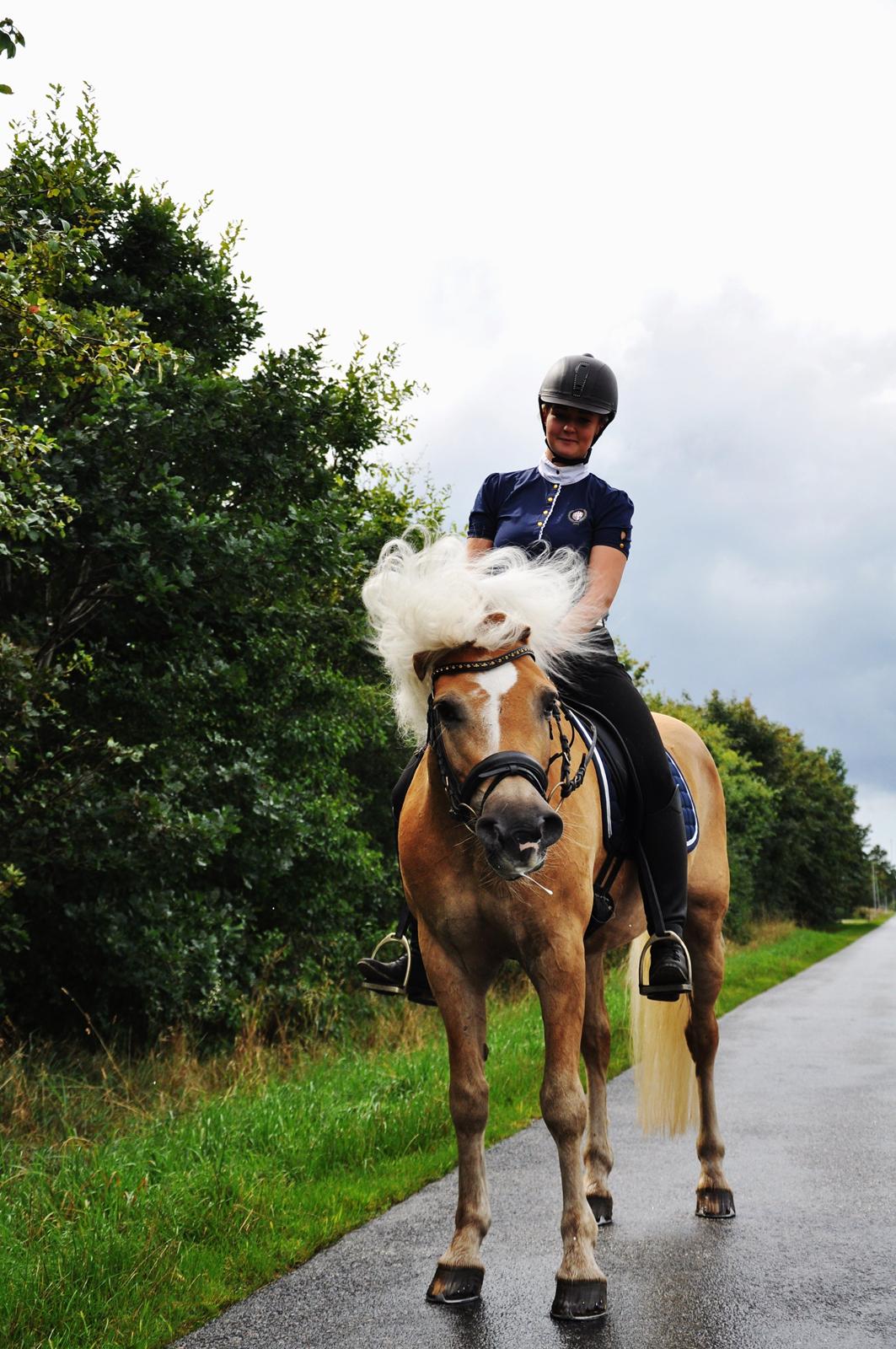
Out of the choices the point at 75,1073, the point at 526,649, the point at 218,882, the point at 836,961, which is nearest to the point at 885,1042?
the point at 218,882

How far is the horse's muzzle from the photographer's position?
340cm

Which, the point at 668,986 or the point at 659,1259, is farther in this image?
the point at 668,986

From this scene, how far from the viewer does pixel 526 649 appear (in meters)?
4.03

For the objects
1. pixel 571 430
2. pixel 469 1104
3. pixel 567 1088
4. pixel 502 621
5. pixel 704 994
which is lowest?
pixel 469 1104

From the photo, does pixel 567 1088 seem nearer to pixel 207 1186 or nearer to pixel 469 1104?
pixel 469 1104

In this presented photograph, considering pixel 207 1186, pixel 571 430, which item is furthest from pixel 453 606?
pixel 207 1186

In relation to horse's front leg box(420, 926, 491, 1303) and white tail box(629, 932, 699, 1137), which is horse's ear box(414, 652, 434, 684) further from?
white tail box(629, 932, 699, 1137)

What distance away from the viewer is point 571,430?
5.04 m

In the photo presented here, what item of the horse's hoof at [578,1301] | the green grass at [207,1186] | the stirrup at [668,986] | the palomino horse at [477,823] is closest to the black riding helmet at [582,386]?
the palomino horse at [477,823]

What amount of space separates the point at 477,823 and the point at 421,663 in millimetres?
814

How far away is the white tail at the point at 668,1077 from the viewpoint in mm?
5855

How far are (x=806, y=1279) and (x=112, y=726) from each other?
23.2 ft

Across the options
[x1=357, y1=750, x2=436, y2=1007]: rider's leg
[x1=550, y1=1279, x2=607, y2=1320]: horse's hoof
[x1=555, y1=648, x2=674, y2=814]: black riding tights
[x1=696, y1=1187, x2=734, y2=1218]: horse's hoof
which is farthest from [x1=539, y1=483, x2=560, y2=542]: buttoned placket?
[x1=696, y1=1187, x2=734, y2=1218]: horse's hoof

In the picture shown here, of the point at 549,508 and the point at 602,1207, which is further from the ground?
the point at 549,508
